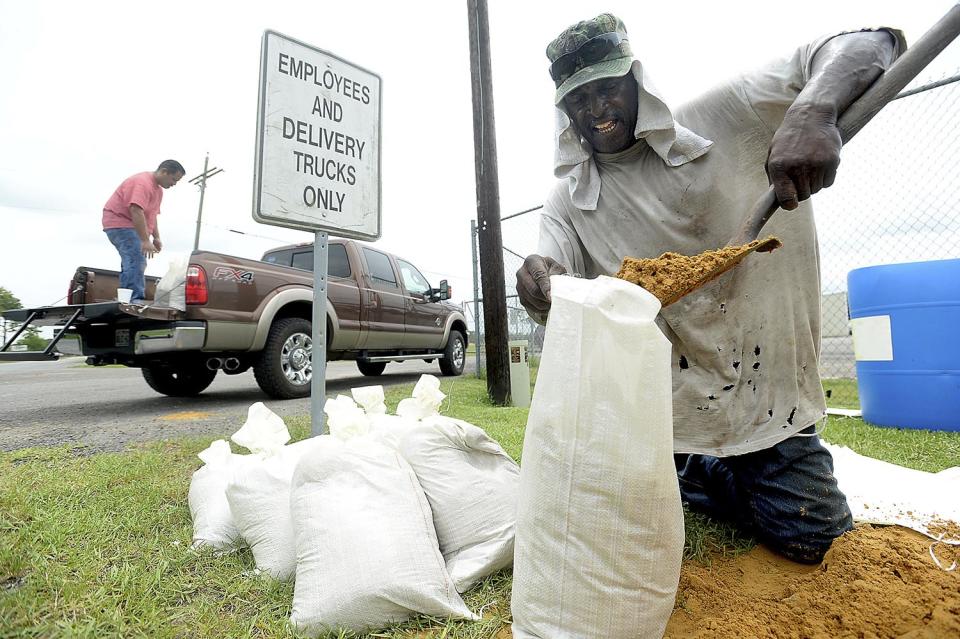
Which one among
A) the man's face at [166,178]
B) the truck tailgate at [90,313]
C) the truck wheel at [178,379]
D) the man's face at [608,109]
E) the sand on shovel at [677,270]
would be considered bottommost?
the truck wheel at [178,379]

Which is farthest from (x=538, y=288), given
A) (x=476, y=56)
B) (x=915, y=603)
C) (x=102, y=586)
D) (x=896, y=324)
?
(x=476, y=56)

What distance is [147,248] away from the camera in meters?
5.22

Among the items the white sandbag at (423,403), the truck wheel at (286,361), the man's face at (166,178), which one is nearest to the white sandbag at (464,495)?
the white sandbag at (423,403)

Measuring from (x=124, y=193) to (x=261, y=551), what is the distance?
5.00 m

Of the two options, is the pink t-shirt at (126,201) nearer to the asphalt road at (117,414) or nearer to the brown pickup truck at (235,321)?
the brown pickup truck at (235,321)

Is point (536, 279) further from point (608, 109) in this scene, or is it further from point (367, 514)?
point (367, 514)

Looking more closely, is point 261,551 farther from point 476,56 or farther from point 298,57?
point 476,56

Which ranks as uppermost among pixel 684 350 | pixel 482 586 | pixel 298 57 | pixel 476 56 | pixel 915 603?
pixel 476 56

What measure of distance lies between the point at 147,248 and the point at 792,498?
5.85 metres

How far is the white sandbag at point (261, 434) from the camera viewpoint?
6.13 ft

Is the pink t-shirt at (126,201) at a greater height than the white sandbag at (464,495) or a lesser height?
greater

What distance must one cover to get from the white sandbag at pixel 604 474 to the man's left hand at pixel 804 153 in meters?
0.52

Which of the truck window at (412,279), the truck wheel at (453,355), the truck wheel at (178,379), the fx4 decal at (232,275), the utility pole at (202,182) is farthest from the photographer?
the utility pole at (202,182)

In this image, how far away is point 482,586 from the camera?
1.46 metres
